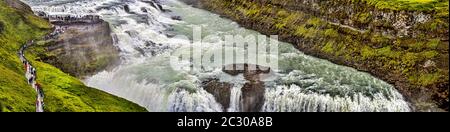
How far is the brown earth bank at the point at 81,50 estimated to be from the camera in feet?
197

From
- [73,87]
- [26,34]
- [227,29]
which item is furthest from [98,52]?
[227,29]

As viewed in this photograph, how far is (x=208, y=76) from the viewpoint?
55.7 m

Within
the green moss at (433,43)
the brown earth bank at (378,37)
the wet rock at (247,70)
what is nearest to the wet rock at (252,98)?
the wet rock at (247,70)

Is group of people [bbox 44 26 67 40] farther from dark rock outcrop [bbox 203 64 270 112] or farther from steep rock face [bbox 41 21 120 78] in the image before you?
dark rock outcrop [bbox 203 64 270 112]

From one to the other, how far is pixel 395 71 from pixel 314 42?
34.4 ft

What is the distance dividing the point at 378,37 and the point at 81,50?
27878 millimetres

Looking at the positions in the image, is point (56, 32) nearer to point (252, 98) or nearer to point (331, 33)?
point (252, 98)

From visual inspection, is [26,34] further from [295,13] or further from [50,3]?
[295,13]

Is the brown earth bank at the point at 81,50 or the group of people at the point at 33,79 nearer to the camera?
the group of people at the point at 33,79

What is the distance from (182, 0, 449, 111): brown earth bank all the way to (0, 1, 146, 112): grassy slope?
22.1 m

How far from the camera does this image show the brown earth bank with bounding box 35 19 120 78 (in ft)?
197

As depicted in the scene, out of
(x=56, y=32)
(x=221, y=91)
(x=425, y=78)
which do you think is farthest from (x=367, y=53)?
(x=56, y=32)

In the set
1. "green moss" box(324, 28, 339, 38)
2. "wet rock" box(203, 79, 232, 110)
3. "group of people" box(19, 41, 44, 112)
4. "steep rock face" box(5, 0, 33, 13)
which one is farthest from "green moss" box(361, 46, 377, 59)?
"steep rock face" box(5, 0, 33, 13)

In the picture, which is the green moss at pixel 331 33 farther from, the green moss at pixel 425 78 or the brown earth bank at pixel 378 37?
the green moss at pixel 425 78
